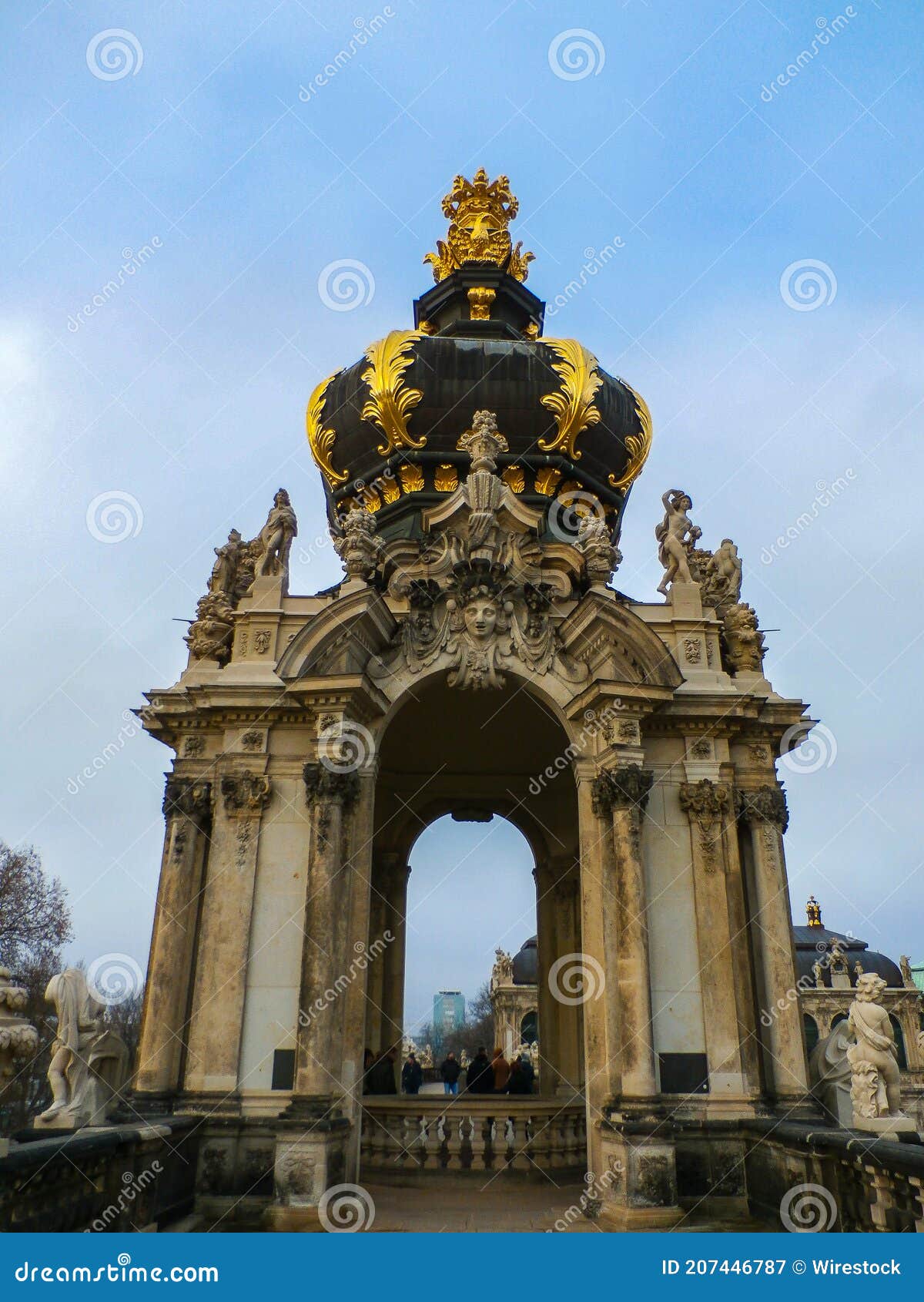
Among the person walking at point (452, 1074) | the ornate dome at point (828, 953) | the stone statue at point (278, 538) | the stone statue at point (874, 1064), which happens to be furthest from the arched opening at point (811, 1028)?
the stone statue at point (278, 538)

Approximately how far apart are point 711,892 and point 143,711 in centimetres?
970

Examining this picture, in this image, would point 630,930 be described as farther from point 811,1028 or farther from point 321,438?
point 811,1028

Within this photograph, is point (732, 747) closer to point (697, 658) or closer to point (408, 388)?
point (697, 658)

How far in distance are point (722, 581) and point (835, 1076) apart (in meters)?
8.62

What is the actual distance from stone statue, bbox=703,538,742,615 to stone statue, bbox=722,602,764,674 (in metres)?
0.35

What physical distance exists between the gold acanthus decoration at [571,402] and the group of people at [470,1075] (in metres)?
12.8

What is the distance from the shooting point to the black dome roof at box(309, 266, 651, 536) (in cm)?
2064

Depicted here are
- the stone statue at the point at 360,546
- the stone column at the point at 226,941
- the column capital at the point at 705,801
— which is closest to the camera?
the stone column at the point at 226,941

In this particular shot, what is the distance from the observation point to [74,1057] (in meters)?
11.9

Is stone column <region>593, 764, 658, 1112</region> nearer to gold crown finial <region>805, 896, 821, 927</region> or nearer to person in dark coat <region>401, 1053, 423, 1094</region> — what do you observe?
person in dark coat <region>401, 1053, 423, 1094</region>

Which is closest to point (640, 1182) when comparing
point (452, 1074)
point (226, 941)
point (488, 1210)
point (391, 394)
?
point (488, 1210)

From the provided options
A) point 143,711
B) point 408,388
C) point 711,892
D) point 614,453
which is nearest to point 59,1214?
point 143,711

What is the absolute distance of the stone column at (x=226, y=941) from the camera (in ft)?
46.4

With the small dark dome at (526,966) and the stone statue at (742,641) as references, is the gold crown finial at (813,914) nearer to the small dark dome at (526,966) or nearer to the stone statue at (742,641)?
the small dark dome at (526,966)
